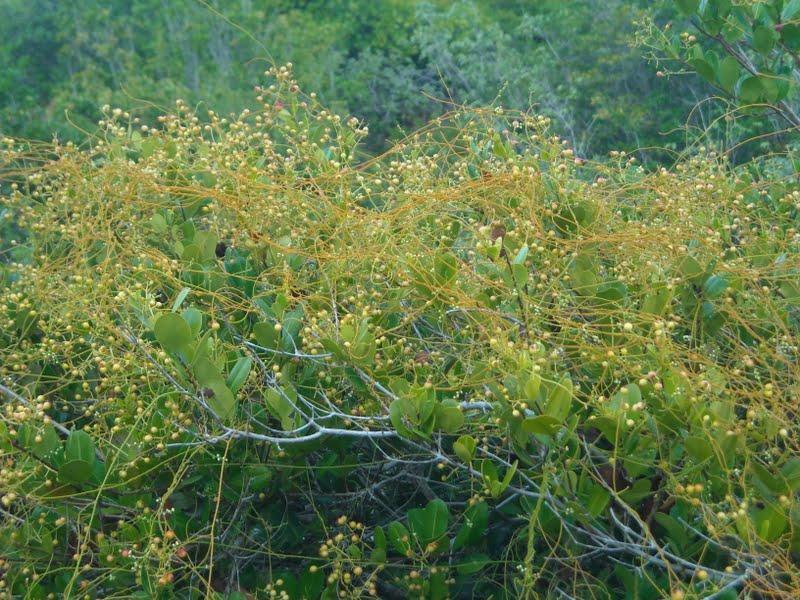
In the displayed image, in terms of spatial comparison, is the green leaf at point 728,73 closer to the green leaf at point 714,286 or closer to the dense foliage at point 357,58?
the green leaf at point 714,286

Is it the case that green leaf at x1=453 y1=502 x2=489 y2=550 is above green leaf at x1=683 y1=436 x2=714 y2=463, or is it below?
below

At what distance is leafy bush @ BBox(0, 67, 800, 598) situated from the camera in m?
2.24

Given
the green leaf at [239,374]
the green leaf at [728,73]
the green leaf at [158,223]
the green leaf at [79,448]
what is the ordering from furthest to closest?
the green leaf at [728,73]
the green leaf at [158,223]
the green leaf at [79,448]
the green leaf at [239,374]

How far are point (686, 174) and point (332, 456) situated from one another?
1.48 metres

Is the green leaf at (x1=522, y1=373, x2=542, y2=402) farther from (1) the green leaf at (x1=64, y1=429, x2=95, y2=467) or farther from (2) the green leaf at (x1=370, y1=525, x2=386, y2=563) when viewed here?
(1) the green leaf at (x1=64, y1=429, x2=95, y2=467)

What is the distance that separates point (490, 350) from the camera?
256cm

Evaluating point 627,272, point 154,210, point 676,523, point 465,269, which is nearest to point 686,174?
point 627,272

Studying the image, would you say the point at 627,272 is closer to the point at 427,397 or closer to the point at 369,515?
the point at 427,397

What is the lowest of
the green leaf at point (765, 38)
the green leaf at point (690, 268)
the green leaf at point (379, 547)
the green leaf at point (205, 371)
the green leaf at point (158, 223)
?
the green leaf at point (379, 547)

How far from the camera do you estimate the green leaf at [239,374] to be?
96.3 inches

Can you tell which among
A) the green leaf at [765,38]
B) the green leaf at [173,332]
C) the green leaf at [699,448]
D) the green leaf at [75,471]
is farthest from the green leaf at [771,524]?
the green leaf at [765,38]

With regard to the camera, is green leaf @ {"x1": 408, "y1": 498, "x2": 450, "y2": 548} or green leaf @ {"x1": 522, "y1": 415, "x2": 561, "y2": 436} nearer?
green leaf @ {"x1": 522, "y1": 415, "x2": 561, "y2": 436}

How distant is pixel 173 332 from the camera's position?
2336 mm

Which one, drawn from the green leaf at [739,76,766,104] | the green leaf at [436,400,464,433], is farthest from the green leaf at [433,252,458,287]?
the green leaf at [739,76,766,104]
